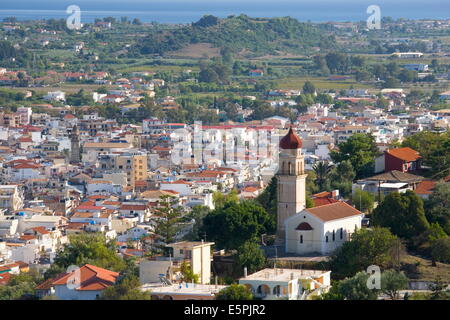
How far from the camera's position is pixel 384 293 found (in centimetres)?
1870

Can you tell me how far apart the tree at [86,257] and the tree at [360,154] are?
17.7 feet

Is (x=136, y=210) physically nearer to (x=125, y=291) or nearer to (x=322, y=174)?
(x=322, y=174)

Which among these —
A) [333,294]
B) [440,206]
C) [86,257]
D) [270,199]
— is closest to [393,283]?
[333,294]

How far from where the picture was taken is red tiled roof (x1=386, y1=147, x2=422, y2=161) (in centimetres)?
2603

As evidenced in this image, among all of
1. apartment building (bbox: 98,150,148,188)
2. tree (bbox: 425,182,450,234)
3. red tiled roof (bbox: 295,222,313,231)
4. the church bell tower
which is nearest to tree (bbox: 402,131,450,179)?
tree (bbox: 425,182,450,234)

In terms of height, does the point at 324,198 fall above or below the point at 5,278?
above

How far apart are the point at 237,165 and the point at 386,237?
21.3 m

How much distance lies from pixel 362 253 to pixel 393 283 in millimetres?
1790

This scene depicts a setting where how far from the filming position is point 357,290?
18141mm

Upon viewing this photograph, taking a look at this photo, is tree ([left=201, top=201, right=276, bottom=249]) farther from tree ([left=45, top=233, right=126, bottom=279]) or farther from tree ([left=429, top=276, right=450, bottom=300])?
tree ([left=429, top=276, right=450, bottom=300])

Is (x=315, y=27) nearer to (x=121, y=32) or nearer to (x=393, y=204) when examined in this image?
(x=121, y=32)

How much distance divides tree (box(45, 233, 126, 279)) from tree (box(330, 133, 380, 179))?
5.38 m

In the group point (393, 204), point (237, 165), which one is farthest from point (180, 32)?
point (393, 204)

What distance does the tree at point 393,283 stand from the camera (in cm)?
1862
